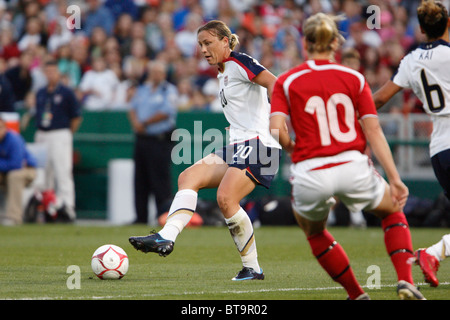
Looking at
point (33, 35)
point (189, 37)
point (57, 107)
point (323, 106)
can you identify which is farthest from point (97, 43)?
point (323, 106)

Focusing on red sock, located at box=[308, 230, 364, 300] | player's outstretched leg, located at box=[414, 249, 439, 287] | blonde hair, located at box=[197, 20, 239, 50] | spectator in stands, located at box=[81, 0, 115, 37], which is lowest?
player's outstretched leg, located at box=[414, 249, 439, 287]

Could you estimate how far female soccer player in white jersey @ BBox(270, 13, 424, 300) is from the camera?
5375 millimetres

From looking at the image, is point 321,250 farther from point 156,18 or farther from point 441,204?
point 156,18

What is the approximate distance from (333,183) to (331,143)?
260mm

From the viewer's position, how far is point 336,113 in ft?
17.7

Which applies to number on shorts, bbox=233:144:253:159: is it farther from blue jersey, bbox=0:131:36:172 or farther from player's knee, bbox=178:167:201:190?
blue jersey, bbox=0:131:36:172

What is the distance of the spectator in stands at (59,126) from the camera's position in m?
16.0

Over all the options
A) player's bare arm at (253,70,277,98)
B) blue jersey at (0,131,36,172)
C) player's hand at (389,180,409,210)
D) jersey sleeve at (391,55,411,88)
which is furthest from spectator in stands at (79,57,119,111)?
player's hand at (389,180,409,210)

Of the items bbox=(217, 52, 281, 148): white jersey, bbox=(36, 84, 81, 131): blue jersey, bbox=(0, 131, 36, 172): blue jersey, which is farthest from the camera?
bbox=(36, 84, 81, 131): blue jersey

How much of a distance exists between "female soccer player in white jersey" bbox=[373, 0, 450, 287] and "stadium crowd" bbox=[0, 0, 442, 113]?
30.1 feet

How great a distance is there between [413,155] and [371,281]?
896cm

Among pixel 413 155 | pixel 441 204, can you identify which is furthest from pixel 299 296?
pixel 413 155

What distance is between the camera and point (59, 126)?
52.9ft

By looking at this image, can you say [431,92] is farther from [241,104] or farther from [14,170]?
[14,170]
